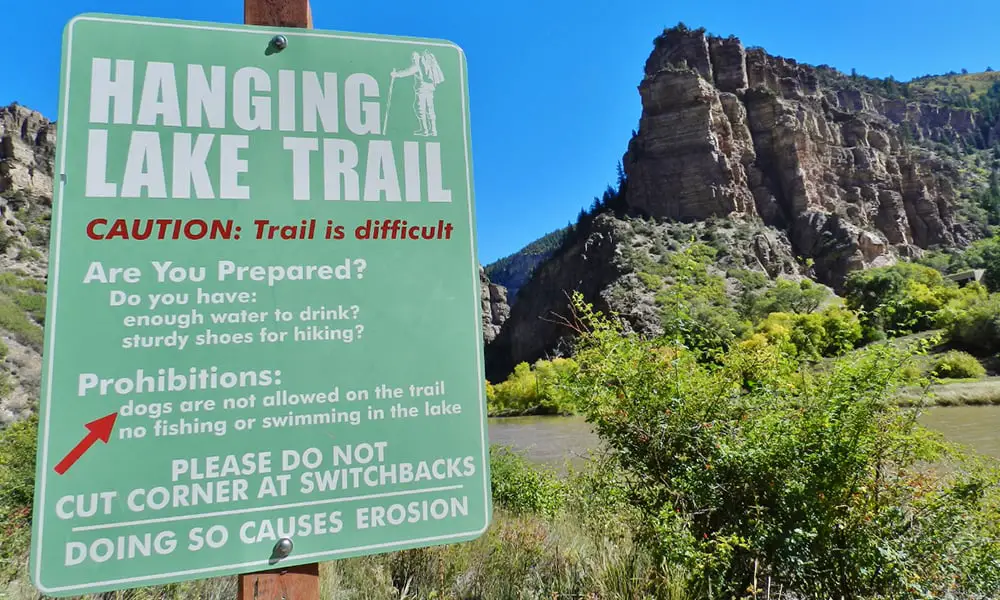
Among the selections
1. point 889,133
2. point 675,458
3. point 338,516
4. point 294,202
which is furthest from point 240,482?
point 889,133

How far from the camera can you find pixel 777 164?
8431 cm

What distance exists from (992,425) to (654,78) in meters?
78.5

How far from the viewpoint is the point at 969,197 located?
356ft

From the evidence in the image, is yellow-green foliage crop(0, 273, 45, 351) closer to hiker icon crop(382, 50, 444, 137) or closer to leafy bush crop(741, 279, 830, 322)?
hiker icon crop(382, 50, 444, 137)

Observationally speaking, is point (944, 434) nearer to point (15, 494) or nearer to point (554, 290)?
point (15, 494)

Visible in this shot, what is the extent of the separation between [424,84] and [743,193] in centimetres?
8734

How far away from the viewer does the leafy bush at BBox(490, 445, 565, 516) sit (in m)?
7.57

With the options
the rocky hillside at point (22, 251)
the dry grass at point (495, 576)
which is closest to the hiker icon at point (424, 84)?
the dry grass at point (495, 576)

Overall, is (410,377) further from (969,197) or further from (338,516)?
(969,197)

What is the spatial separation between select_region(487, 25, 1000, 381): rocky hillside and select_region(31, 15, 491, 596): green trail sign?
6154 cm

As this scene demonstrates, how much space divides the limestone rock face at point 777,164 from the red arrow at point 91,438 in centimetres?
8358

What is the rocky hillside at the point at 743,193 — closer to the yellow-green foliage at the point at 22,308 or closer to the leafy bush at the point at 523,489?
the yellow-green foliage at the point at 22,308

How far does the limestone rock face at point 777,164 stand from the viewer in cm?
7856

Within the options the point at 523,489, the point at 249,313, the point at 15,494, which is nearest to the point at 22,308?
the point at 15,494
